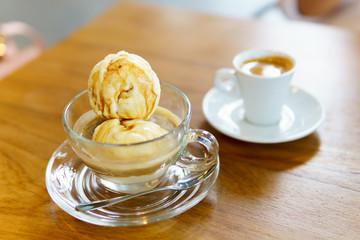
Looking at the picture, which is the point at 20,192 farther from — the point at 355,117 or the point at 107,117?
the point at 355,117

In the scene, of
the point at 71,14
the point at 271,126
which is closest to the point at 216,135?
the point at 271,126

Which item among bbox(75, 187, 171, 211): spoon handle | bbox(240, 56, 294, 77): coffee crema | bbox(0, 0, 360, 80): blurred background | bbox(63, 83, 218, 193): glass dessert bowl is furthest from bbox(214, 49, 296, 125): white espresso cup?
bbox(0, 0, 360, 80): blurred background

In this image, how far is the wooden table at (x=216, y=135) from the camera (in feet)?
1.70

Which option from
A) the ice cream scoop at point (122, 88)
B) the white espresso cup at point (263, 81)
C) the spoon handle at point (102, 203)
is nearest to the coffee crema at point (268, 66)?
the white espresso cup at point (263, 81)

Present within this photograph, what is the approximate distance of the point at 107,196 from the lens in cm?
56

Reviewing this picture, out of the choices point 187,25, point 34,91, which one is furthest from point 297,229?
point 187,25

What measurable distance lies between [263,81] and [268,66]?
0.20 feet

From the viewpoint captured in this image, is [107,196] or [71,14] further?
[71,14]

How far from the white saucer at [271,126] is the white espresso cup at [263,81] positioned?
0.07 ft

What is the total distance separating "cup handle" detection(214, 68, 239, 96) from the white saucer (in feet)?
0.07

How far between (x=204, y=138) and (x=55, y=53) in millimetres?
593

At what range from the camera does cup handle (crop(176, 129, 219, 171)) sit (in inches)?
22.6

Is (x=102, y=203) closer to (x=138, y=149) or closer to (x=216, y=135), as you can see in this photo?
(x=138, y=149)

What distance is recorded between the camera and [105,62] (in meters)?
0.57
